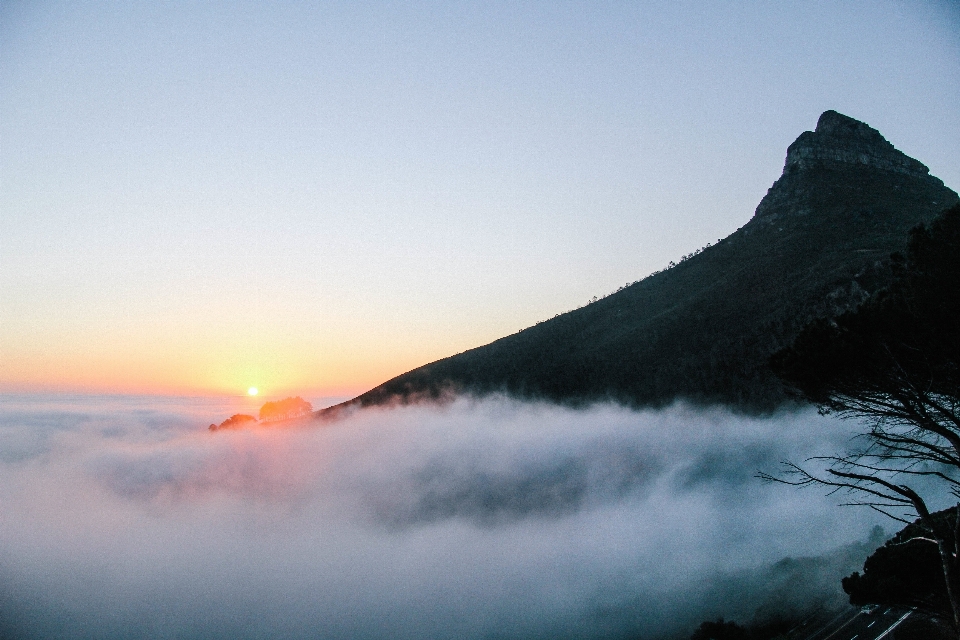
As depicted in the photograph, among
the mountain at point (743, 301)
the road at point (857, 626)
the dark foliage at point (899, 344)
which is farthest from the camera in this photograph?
the mountain at point (743, 301)

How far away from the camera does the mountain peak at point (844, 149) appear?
129125 millimetres

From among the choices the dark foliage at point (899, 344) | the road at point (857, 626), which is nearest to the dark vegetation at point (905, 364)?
the dark foliage at point (899, 344)

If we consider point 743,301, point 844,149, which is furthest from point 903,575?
point 844,149

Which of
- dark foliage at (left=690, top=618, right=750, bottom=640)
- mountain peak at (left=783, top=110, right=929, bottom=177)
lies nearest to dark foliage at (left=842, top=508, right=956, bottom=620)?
dark foliage at (left=690, top=618, right=750, bottom=640)

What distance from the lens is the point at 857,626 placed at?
4531 cm

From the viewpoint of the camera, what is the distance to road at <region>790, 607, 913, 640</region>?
40.2m

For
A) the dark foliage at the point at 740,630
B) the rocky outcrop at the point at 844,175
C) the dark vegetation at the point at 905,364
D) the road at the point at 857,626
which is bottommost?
the dark foliage at the point at 740,630

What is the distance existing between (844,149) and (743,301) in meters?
71.4

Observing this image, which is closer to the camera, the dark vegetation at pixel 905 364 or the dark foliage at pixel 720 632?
the dark vegetation at pixel 905 364

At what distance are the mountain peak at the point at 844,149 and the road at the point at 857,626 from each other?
395 ft

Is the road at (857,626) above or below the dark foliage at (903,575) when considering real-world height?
below

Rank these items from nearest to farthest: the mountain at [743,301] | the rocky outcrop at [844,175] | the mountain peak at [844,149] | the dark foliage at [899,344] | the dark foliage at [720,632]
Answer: the dark foliage at [899,344] → the dark foliage at [720,632] → the mountain at [743,301] → the rocky outcrop at [844,175] → the mountain peak at [844,149]

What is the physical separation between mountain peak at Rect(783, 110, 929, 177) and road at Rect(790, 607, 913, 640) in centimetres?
12026

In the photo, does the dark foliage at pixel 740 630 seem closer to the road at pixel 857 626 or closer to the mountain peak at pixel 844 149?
the road at pixel 857 626
